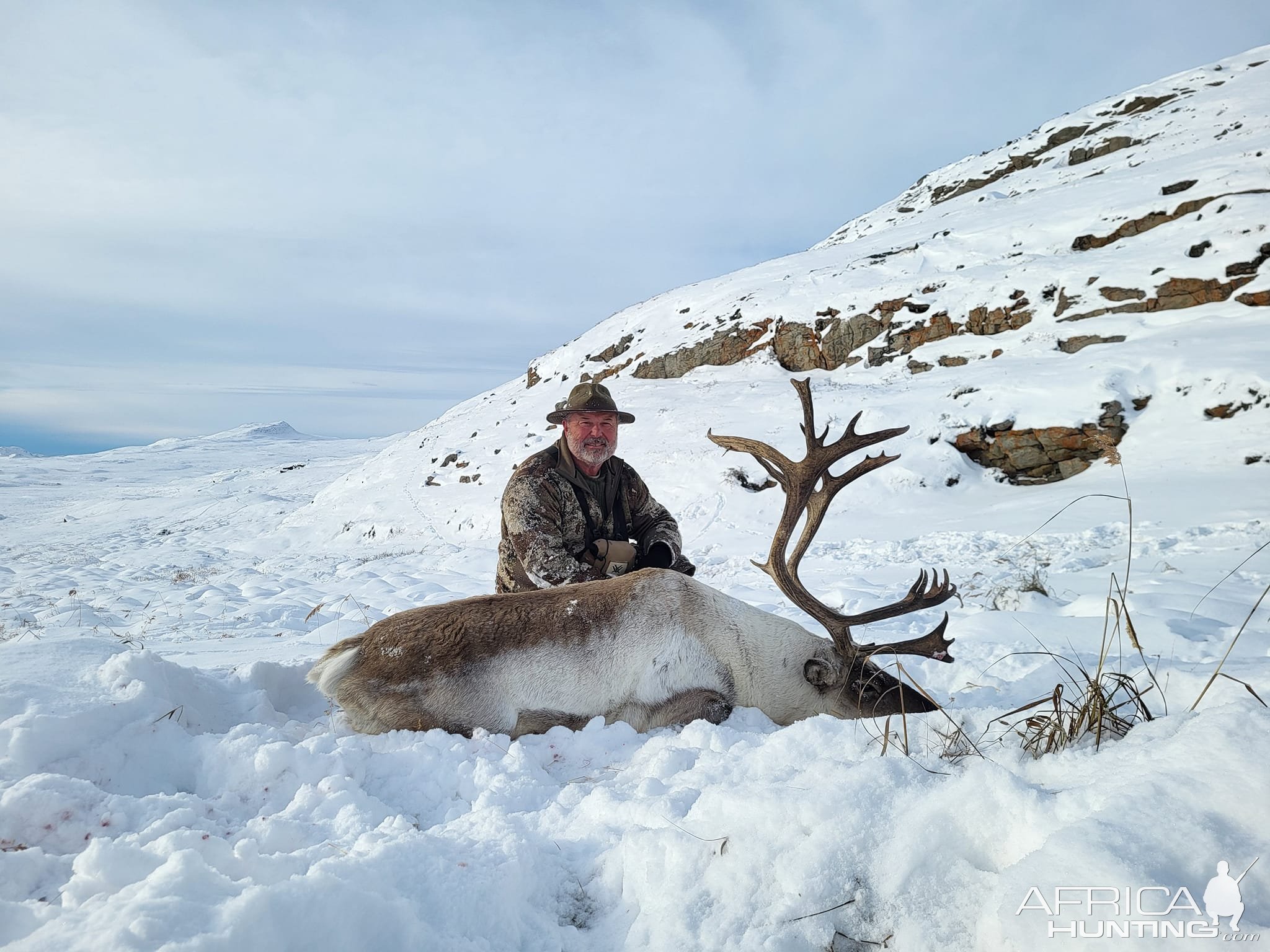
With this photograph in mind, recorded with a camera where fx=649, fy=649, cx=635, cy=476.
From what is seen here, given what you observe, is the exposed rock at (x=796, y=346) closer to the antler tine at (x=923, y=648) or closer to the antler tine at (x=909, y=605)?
the antler tine at (x=909, y=605)

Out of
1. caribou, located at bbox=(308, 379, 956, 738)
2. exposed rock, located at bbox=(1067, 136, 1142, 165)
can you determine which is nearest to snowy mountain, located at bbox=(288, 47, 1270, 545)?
exposed rock, located at bbox=(1067, 136, 1142, 165)

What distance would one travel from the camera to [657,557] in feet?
16.4

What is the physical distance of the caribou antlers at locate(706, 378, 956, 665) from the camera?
132 inches

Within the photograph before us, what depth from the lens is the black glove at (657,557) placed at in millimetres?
4957

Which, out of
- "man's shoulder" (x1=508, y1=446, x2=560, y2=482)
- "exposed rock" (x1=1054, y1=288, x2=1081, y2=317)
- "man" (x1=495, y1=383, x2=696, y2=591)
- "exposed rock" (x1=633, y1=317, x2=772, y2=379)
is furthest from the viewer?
"exposed rock" (x1=633, y1=317, x2=772, y2=379)

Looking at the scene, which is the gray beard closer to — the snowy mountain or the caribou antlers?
the caribou antlers

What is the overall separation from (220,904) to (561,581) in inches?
118

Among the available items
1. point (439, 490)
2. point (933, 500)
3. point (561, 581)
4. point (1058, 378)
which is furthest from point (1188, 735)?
point (439, 490)

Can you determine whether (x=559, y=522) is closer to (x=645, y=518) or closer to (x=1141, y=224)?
(x=645, y=518)

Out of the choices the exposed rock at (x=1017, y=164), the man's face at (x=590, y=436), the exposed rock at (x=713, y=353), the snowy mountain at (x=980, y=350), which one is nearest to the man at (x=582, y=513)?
the man's face at (x=590, y=436)

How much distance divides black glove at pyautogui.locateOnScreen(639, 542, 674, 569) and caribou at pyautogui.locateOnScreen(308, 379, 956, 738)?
4.34ft

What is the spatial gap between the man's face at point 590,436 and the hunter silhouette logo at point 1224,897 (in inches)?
157

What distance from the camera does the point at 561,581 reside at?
4324 millimetres

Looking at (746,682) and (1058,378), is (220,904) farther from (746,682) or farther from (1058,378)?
(1058,378)
